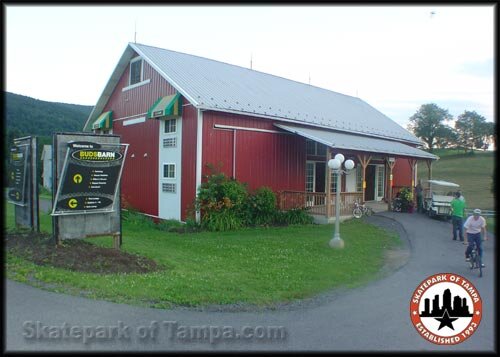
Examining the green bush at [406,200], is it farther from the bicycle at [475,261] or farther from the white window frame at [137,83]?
the white window frame at [137,83]

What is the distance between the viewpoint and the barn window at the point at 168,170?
59.1 feet

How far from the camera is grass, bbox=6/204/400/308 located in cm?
723

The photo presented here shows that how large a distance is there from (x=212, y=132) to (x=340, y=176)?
5243mm

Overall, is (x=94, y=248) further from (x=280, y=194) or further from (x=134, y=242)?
(x=280, y=194)

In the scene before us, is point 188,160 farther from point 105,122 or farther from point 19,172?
point 105,122

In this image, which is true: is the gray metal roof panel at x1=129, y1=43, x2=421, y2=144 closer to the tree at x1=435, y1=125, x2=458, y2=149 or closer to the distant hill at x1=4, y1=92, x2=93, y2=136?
the distant hill at x1=4, y1=92, x2=93, y2=136

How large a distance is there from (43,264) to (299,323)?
18.2 feet

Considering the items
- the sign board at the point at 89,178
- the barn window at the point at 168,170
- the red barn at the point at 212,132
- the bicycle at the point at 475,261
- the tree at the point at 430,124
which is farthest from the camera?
the tree at the point at 430,124

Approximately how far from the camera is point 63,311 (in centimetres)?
612

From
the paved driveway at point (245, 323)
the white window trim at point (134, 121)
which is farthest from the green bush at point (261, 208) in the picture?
the paved driveway at point (245, 323)

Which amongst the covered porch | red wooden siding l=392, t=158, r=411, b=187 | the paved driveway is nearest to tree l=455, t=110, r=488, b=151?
red wooden siding l=392, t=158, r=411, b=187

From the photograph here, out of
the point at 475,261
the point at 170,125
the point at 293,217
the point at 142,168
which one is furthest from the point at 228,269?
the point at 142,168

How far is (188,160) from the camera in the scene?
17.0m

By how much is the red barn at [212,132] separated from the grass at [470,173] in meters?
17.1
